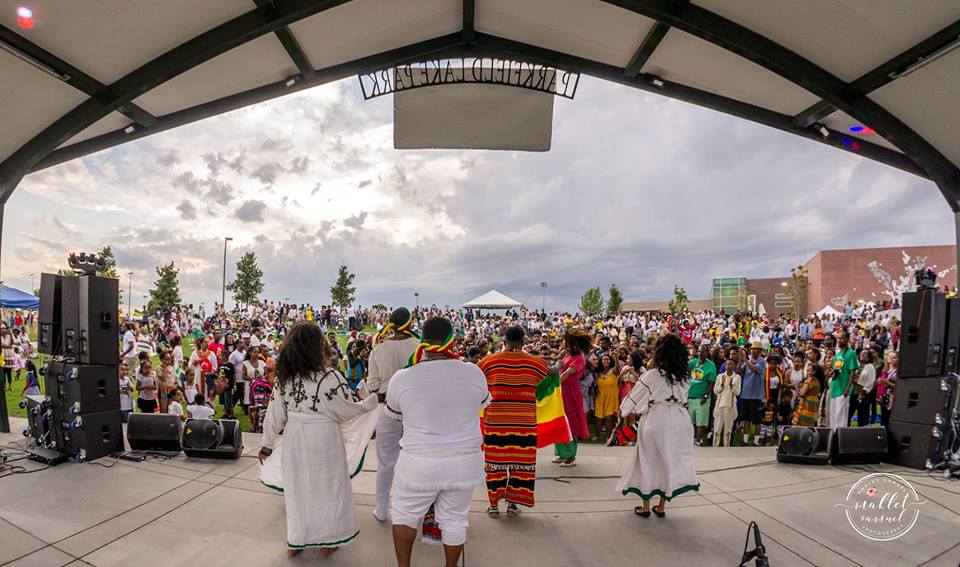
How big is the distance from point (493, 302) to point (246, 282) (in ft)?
79.1

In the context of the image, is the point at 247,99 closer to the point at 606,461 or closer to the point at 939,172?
the point at 606,461

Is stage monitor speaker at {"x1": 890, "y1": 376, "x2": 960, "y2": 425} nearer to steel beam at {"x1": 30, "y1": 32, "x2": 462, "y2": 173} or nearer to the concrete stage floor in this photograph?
the concrete stage floor

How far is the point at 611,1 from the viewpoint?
238 inches

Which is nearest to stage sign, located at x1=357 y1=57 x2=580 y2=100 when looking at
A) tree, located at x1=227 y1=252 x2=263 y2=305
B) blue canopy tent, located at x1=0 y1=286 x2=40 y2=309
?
blue canopy tent, located at x1=0 y1=286 x2=40 y2=309

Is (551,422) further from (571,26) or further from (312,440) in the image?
(571,26)

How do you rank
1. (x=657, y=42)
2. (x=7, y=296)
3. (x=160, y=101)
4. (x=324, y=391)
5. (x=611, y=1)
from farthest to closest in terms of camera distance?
(x=7, y=296) < (x=160, y=101) < (x=657, y=42) < (x=611, y=1) < (x=324, y=391)

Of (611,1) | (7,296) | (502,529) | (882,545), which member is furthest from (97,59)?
(7,296)

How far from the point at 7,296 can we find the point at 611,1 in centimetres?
2604

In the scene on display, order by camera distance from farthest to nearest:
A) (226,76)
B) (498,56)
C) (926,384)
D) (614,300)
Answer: (614,300)
(498,56)
(226,76)
(926,384)

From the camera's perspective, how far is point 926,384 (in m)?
6.40

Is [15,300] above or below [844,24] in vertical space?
below

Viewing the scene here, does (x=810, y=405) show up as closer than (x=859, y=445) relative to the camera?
No

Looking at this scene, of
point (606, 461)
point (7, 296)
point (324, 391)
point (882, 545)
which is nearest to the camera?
point (324, 391)

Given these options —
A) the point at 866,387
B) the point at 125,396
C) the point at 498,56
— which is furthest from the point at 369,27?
the point at 866,387
